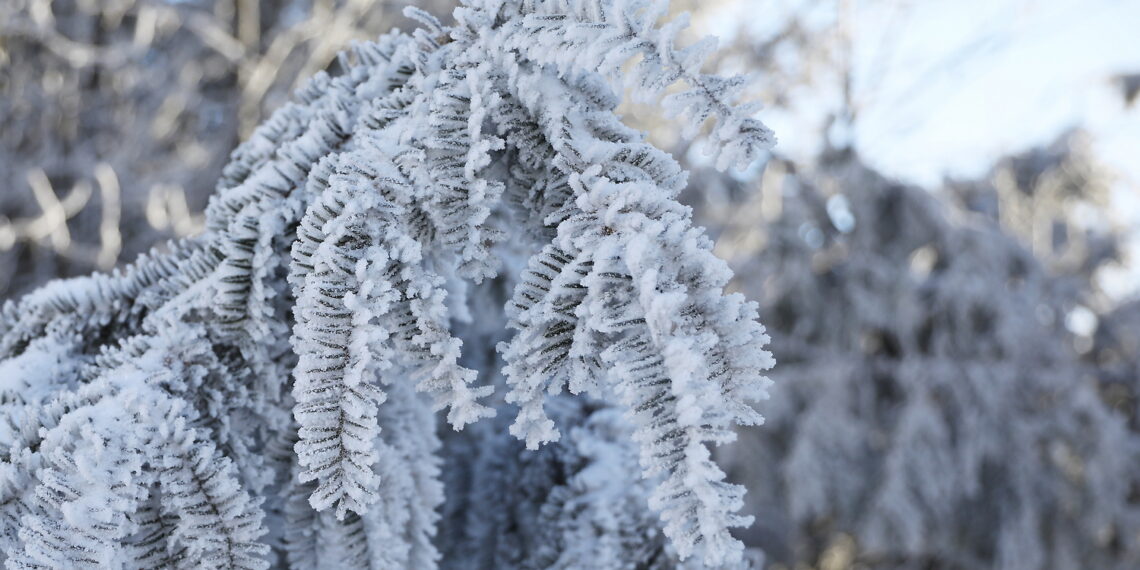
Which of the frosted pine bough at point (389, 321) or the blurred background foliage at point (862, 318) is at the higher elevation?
the blurred background foliage at point (862, 318)

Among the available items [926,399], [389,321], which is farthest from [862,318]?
[389,321]

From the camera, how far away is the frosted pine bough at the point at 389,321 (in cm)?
50

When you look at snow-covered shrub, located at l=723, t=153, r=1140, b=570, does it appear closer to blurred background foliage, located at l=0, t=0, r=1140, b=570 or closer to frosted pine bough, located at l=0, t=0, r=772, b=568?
blurred background foliage, located at l=0, t=0, r=1140, b=570

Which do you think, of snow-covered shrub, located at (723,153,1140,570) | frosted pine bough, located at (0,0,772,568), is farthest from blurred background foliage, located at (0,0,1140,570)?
frosted pine bough, located at (0,0,772,568)

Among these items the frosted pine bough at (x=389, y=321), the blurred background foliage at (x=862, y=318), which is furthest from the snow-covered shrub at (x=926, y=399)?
the frosted pine bough at (x=389, y=321)

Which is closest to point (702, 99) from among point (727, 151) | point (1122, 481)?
point (727, 151)

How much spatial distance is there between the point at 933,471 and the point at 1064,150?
2919 mm

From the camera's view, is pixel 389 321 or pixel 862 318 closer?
pixel 389 321

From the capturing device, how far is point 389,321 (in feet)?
1.87

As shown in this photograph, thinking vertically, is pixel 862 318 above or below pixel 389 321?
above

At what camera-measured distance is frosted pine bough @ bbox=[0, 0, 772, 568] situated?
0.50 metres

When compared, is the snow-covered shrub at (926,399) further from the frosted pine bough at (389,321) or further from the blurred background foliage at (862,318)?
the frosted pine bough at (389,321)

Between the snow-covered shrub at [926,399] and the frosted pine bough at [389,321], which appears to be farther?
the snow-covered shrub at [926,399]

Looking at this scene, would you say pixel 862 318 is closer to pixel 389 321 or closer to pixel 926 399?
pixel 926 399
